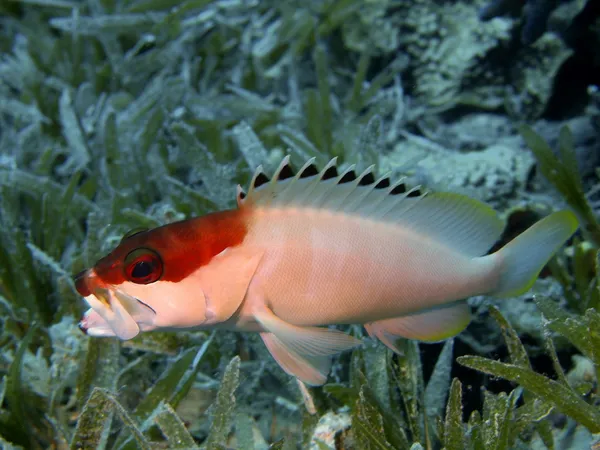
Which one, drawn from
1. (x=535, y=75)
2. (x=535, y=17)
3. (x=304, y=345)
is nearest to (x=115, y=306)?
(x=304, y=345)

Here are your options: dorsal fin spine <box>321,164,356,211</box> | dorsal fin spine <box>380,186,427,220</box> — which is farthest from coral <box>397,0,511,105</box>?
dorsal fin spine <box>321,164,356,211</box>

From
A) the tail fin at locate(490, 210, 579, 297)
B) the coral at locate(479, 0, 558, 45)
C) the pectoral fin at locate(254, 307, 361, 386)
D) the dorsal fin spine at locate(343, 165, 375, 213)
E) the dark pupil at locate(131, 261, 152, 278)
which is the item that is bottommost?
the pectoral fin at locate(254, 307, 361, 386)

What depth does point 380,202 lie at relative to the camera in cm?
196

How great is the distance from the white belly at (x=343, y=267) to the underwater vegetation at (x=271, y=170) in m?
0.37

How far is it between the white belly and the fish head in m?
0.26

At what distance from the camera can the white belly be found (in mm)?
1920

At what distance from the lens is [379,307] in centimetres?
199

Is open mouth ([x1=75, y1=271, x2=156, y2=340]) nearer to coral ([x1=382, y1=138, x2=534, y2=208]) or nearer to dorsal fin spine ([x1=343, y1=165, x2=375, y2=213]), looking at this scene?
dorsal fin spine ([x1=343, y1=165, x2=375, y2=213])

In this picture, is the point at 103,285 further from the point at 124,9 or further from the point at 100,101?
the point at 124,9

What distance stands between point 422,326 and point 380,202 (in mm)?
552

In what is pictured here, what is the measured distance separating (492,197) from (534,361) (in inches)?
44.1

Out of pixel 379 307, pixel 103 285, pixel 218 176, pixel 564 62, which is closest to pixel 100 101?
pixel 218 176

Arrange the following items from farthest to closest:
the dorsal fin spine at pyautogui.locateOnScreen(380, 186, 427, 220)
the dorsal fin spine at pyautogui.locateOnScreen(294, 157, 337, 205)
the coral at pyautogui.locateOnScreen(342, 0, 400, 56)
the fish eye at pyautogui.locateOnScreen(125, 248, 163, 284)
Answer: the coral at pyautogui.locateOnScreen(342, 0, 400, 56)
the dorsal fin spine at pyautogui.locateOnScreen(380, 186, 427, 220)
the dorsal fin spine at pyautogui.locateOnScreen(294, 157, 337, 205)
the fish eye at pyautogui.locateOnScreen(125, 248, 163, 284)

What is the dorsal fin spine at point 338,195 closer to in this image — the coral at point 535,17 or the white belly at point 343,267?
the white belly at point 343,267
